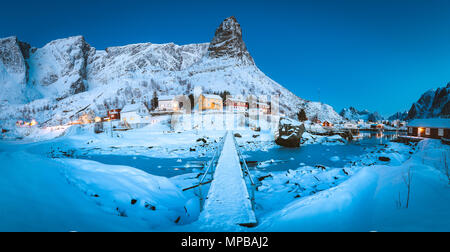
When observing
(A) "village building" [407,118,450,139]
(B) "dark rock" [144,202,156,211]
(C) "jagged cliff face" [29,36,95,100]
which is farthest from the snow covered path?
(C) "jagged cliff face" [29,36,95,100]

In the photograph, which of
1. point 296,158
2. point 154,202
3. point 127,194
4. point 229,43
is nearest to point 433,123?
point 296,158

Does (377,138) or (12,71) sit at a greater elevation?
(12,71)

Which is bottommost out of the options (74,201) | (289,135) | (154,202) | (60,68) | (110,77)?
(154,202)

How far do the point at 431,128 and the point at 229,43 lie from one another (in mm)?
164929

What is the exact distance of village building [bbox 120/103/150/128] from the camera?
51469 mm

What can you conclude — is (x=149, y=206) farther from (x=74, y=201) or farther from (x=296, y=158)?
(x=296, y=158)

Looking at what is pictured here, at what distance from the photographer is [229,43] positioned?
552ft

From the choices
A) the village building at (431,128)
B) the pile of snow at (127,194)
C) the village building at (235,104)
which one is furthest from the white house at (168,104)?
the village building at (431,128)

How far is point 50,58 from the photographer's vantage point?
519ft

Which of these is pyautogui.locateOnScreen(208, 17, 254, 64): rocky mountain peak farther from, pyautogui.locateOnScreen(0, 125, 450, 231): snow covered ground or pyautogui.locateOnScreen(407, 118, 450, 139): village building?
pyautogui.locateOnScreen(0, 125, 450, 231): snow covered ground

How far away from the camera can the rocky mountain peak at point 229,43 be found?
164 m

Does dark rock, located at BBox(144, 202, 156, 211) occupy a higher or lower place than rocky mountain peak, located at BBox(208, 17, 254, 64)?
lower
